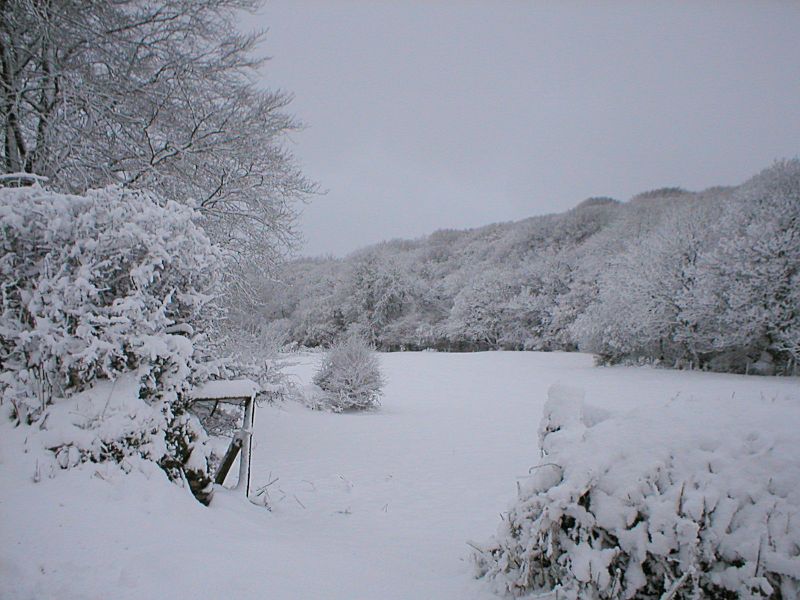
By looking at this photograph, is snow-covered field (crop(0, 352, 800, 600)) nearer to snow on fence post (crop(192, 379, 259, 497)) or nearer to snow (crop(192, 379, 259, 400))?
snow on fence post (crop(192, 379, 259, 497))

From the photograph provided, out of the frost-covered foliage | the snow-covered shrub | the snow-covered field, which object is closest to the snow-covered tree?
the snow-covered field

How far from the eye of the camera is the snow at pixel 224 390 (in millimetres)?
3188

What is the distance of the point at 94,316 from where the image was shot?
2.69 metres

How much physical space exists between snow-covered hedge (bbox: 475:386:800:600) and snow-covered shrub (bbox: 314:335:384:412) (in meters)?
9.23

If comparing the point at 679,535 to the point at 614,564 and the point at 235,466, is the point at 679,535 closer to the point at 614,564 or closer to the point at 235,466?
the point at 614,564

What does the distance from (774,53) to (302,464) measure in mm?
114304

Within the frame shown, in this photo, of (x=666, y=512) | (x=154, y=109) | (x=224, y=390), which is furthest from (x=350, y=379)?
(x=666, y=512)

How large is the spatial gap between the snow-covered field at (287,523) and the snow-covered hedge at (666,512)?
9 centimetres

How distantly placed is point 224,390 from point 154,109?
4657mm

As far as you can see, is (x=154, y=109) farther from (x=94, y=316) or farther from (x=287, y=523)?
(x=287, y=523)

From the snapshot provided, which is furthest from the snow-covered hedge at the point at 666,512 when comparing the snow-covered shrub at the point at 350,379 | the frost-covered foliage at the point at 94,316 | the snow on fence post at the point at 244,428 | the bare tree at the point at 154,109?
the snow-covered shrub at the point at 350,379

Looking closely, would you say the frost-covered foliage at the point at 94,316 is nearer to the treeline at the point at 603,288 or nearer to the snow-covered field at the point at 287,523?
the snow-covered field at the point at 287,523

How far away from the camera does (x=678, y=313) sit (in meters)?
15.8

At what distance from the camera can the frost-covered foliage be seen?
2.61m
